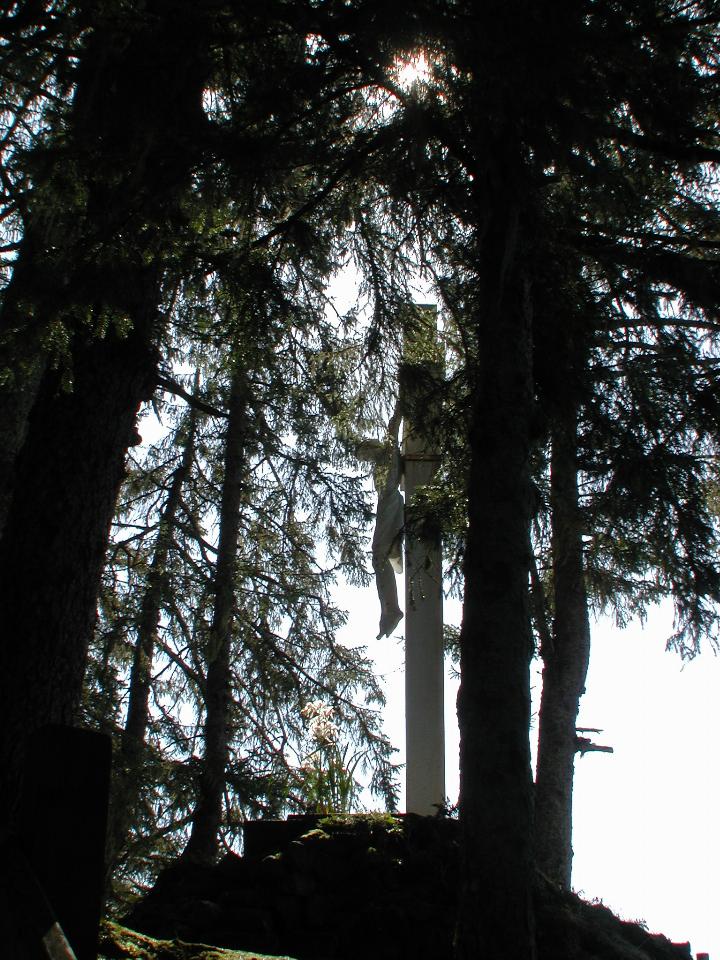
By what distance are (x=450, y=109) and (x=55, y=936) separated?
3.27 meters

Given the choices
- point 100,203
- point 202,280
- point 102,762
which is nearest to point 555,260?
point 202,280

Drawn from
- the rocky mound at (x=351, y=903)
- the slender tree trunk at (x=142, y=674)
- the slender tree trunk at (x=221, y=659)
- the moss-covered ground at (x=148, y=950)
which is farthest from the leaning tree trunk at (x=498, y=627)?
the slender tree trunk at (x=142, y=674)

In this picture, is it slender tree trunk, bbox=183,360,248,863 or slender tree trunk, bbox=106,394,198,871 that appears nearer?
slender tree trunk, bbox=106,394,198,871

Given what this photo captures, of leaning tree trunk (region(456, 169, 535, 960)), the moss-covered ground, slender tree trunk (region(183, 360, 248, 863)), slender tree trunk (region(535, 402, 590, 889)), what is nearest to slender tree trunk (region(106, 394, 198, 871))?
slender tree trunk (region(183, 360, 248, 863))

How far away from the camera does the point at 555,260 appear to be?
171 inches

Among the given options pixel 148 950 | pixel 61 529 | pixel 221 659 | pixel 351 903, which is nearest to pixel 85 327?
pixel 61 529

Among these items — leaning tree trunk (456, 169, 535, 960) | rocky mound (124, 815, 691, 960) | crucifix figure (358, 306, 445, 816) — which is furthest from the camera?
crucifix figure (358, 306, 445, 816)

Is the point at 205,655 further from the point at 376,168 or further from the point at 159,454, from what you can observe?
the point at 376,168

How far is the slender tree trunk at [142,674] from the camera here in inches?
271

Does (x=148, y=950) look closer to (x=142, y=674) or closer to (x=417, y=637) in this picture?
(x=417, y=637)

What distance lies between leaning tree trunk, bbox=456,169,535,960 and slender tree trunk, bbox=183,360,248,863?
4245 millimetres

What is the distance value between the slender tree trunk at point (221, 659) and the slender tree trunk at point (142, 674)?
0.47 meters

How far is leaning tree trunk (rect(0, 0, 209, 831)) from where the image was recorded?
3.70 m

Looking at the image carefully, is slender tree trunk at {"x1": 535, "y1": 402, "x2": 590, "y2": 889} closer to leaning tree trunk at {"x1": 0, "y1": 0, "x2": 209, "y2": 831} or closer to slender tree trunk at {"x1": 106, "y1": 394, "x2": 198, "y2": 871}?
slender tree trunk at {"x1": 106, "y1": 394, "x2": 198, "y2": 871}
